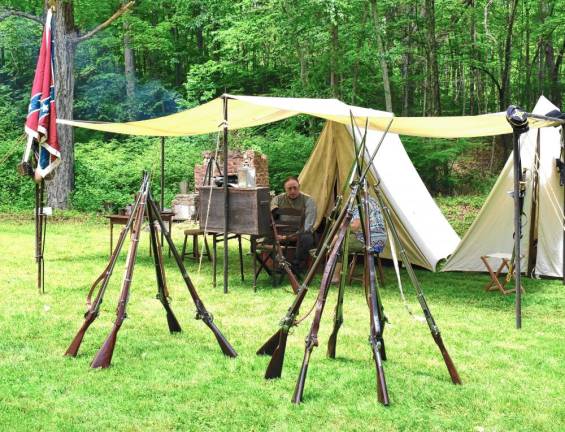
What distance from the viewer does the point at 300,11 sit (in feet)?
42.9

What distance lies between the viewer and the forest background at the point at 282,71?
1353cm

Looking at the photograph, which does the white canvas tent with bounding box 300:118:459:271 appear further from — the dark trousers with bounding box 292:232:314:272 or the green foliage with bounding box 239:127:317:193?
the green foliage with bounding box 239:127:317:193

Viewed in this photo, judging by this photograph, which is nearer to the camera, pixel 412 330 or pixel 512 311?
pixel 412 330

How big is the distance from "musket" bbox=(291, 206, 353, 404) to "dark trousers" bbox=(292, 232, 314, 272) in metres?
3.11

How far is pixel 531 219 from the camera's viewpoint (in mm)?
7223

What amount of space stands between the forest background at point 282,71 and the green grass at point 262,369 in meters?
7.86

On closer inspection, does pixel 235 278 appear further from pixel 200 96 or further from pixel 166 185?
pixel 200 96

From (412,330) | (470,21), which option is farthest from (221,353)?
(470,21)

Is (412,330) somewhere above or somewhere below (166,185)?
below

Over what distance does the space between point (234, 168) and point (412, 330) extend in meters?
8.41

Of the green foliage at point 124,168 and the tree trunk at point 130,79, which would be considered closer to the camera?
the green foliage at point 124,168

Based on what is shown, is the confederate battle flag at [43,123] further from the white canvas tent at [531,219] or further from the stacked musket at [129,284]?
the white canvas tent at [531,219]

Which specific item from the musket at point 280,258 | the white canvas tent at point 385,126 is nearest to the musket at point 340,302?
the musket at point 280,258

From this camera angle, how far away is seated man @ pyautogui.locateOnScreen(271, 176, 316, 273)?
672 cm
